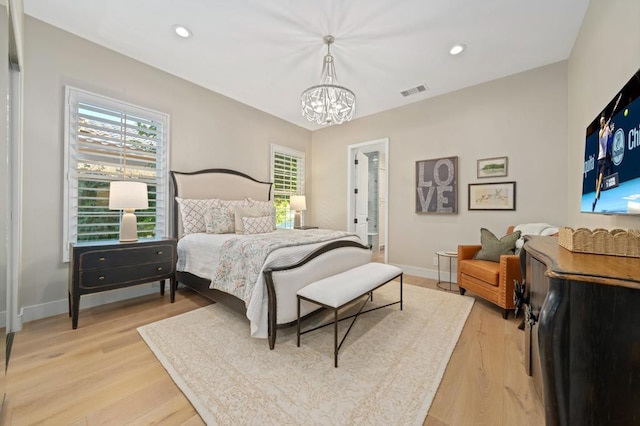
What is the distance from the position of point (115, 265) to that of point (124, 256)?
0.11m

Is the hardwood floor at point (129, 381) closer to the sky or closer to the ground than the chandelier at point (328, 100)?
closer to the ground

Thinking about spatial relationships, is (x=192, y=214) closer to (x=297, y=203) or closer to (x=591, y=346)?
(x=297, y=203)

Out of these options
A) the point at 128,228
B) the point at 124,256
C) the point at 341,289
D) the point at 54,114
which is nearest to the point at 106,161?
the point at 54,114

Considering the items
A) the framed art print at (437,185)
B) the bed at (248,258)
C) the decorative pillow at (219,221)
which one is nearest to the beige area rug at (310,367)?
the bed at (248,258)

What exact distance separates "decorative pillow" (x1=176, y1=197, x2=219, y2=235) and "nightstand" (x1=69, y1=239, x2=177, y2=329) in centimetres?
41

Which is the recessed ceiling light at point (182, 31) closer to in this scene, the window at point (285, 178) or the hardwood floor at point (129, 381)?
the window at point (285, 178)

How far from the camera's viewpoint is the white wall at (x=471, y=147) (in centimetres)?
318

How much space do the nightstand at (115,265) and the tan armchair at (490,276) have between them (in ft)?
11.6

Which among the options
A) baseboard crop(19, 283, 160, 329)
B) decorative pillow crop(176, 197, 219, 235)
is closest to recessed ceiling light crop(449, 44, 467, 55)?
decorative pillow crop(176, 197, 219, 235)

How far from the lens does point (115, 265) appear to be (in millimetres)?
2551

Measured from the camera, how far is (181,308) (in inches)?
112

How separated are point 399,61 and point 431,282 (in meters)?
3.14

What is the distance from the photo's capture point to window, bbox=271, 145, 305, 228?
5.05m

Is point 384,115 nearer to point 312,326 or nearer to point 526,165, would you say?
point 526,165
